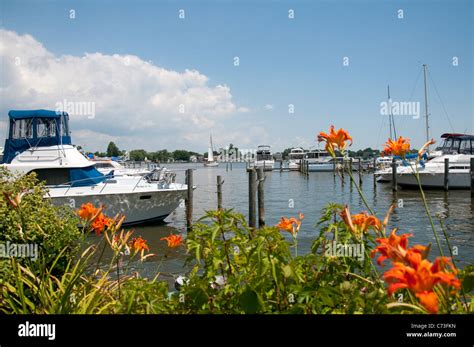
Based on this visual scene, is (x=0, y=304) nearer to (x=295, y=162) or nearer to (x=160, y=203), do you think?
(x=160, y=203)

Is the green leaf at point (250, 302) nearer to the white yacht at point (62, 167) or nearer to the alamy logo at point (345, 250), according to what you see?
the alamy logo at point (345, 250)

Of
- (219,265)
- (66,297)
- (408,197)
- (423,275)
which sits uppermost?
(423,275)

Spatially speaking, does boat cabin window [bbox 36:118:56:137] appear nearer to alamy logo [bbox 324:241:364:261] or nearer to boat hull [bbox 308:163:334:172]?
alamy logo [bbox 324:241:364:261]

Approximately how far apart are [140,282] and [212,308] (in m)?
0.58

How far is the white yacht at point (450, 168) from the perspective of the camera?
3231 cm

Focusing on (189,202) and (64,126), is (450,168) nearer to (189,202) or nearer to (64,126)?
(189,202)

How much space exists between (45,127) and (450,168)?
101 feet

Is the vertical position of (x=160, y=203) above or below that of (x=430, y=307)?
below

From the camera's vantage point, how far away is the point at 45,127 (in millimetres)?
16453

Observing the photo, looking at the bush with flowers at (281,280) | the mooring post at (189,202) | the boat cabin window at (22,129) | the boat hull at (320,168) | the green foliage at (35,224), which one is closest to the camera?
the bush with flowers at (281,280)
